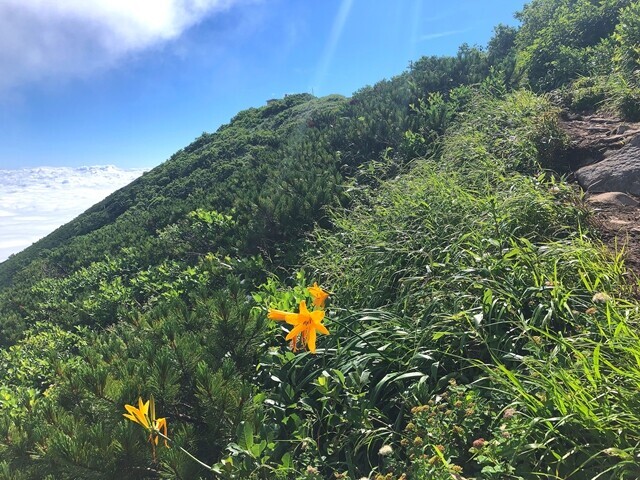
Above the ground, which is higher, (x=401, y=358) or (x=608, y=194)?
(x=608, y=194)

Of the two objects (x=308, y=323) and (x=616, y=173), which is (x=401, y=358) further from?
(x=616, y=173)

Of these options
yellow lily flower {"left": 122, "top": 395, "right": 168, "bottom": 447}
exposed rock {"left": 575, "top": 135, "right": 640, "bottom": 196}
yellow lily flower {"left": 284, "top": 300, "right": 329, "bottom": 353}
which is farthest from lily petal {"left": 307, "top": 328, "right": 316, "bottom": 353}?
exposed rock {"left": 575, "top": 135, "right": 640, "bottom": 196}

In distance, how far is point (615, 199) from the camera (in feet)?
9.45

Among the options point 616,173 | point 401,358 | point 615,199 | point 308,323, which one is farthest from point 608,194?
point 308,323

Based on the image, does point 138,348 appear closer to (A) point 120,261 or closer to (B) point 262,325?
(B) point 262,325

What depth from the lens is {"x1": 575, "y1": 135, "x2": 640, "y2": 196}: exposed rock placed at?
3045mm

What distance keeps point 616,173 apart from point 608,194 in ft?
1.03

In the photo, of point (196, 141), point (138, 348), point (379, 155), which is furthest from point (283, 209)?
point (196, 141)

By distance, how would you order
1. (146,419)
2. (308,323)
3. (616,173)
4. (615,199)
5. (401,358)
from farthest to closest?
(616,173) → (615,199) → (401,358) → (308,323) → (146,419)

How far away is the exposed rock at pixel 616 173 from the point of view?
304 cm

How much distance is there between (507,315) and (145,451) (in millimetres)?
1659

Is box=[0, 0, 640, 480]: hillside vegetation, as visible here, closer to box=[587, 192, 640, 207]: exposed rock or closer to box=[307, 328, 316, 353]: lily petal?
box=[307, 328, 316, 353]: lily petal

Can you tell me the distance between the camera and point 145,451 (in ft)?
5.11

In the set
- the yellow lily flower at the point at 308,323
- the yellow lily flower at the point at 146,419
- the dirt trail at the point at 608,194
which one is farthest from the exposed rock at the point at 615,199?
the yellow lily flower at the point at 146,419
